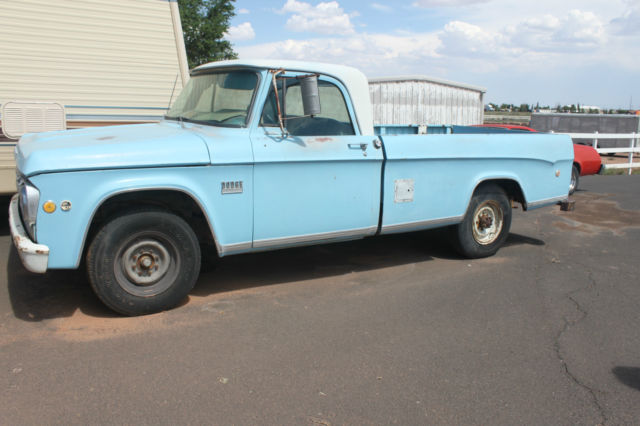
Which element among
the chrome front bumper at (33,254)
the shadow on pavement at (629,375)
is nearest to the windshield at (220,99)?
the chrome front bumper at (33,254)

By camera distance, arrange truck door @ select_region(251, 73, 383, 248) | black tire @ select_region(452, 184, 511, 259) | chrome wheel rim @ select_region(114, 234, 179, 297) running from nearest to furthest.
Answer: chrome wheel rim @ select_region(114, 234, 179, 297), truck door @ select_region(251, 73, 383, 248), black tire @ select_region(452, 184, 511, 259)

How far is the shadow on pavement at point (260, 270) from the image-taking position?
442 cm

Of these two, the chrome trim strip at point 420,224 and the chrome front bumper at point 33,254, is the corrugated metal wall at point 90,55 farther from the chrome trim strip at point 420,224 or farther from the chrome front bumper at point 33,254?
the chrome trim strip at point 420,224

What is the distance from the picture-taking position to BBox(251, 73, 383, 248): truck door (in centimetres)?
459

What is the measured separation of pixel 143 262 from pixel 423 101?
1970 centimetres

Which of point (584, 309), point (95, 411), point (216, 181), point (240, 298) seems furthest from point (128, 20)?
point (584, 309)

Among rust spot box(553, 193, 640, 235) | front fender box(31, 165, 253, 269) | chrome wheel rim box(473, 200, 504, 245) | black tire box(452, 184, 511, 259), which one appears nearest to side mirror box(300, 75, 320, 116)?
front fender box(31, 165, 253, 269)

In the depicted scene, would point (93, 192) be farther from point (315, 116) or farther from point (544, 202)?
point (544, 202)

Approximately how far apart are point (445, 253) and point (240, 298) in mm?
2815

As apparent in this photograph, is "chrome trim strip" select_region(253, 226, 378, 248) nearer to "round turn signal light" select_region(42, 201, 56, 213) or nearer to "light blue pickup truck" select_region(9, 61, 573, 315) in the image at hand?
"light blue pickup truck" select_region(9, 61, 573, 315)

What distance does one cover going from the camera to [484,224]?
627cm

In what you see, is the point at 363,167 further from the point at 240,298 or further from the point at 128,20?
the point at 128,20

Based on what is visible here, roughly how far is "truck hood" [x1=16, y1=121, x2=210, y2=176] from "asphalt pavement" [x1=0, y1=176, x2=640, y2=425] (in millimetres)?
1209

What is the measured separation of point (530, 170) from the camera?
632cm
